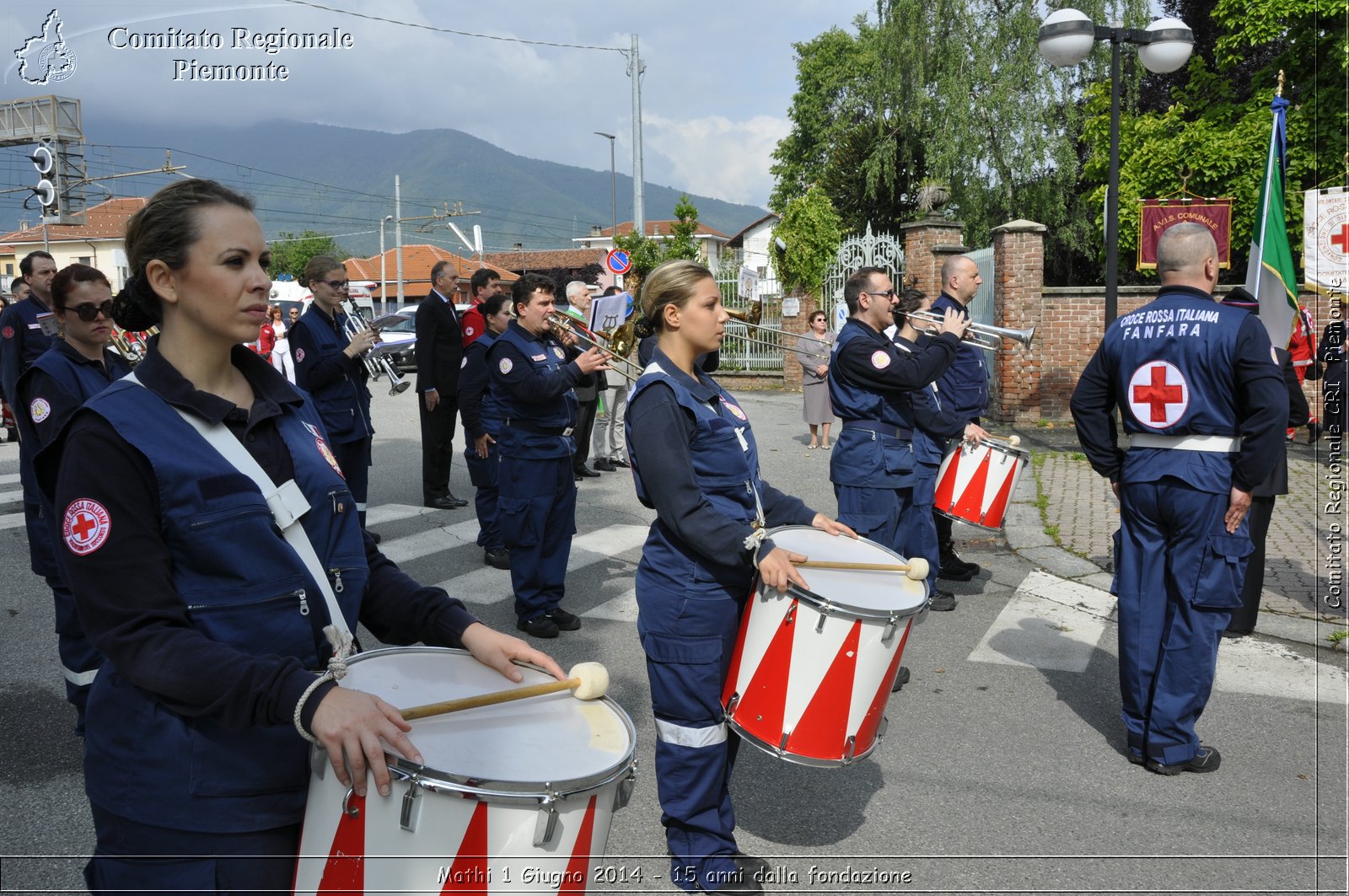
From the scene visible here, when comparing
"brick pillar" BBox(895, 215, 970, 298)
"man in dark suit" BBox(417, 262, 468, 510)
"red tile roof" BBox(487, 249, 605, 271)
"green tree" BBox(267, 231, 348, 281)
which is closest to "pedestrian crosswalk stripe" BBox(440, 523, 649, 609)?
"man in dark suit" BBox(417, 262, 468, 510)

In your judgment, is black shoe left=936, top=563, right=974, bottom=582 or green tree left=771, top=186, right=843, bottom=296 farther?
green tree left=771, top=186, right=843, bottom=296

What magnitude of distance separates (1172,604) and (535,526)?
11.1 feet

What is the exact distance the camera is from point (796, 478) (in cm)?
1106

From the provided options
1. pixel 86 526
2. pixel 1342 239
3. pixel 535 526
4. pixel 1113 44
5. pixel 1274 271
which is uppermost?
pixel 1113 44

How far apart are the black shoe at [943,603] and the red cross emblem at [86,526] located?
5.56 meters

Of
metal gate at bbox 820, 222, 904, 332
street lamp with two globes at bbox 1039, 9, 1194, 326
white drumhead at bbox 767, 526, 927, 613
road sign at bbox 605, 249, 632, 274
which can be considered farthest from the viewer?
metal gate at bbox 820, 222, 904, 332

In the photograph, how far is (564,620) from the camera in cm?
622

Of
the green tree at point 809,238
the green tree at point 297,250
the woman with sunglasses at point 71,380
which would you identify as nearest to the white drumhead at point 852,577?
the woman with sunglasses at point 71,380

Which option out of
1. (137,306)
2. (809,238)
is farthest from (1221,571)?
(809,238)

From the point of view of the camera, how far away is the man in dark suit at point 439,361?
9.30 m

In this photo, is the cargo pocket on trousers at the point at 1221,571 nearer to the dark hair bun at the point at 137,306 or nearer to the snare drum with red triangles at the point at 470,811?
the snare drum with red triangles at the point at 470,811

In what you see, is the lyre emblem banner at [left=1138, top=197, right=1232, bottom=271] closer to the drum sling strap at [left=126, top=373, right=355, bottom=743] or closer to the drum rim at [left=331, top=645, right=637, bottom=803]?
the drum rim at [left=331, top=645, right=637, bottom=803]

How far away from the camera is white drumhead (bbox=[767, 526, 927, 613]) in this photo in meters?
3.10

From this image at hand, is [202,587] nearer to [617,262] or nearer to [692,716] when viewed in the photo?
[692,716]
